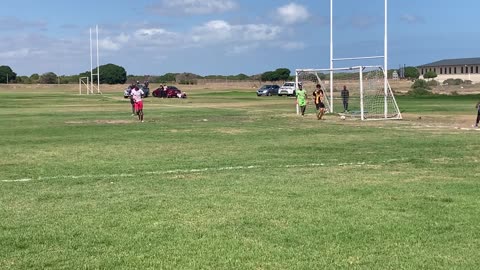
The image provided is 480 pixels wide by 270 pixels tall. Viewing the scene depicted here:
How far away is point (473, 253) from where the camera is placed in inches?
244

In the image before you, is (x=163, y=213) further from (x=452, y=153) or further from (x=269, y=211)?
(x=452, y=153)

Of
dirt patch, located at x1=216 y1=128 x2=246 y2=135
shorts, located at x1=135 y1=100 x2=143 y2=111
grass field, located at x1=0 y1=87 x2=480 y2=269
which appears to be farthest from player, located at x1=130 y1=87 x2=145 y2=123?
grass field, located at x1=0 y1=87 x2=480 y2=269

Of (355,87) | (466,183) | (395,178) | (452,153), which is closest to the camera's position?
(466,183)

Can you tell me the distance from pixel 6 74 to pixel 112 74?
2270cm

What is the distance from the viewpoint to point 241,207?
331 inches

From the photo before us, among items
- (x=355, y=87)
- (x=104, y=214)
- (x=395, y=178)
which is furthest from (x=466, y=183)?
(x=355, y=87)

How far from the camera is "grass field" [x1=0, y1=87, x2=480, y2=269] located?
6.17 m

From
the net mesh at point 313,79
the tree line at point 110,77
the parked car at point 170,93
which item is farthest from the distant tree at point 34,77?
the net mesh at point 313,79

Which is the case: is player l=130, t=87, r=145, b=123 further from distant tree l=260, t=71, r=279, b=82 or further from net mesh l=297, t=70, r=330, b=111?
distant tree l=260, t=71, r=279, b=82

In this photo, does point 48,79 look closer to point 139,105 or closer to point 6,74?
point 6,74

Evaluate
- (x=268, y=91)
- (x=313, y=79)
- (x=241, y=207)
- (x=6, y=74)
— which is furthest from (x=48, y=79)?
(x=241, y=207)

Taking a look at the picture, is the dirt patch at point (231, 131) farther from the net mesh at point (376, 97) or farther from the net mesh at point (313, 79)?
the net mesh at point (313, 79)

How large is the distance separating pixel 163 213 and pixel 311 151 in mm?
8206

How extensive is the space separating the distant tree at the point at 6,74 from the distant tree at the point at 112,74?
1970 cm
